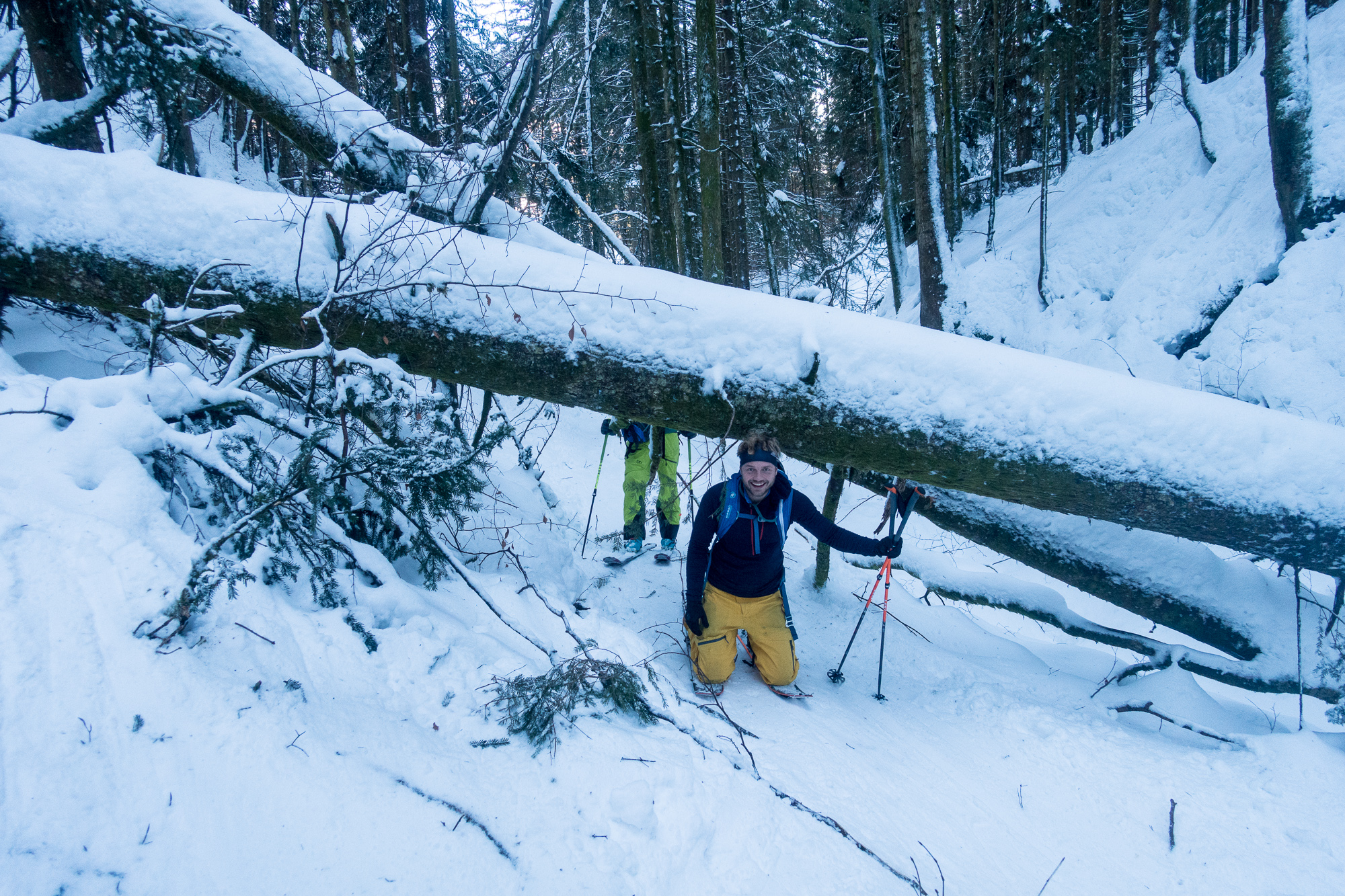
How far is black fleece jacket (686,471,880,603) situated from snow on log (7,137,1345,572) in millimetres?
464

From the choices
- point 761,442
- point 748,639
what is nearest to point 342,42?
point 761,442

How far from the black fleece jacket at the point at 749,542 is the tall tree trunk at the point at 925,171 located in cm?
587

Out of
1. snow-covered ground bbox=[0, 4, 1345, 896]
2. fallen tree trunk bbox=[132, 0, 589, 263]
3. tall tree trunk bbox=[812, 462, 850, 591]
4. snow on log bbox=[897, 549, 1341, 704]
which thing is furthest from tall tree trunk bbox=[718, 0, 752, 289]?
snow-covered ground bbox=[0, 4, 1345, 896]

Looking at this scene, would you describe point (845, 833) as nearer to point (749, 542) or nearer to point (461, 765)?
point (461, 765)

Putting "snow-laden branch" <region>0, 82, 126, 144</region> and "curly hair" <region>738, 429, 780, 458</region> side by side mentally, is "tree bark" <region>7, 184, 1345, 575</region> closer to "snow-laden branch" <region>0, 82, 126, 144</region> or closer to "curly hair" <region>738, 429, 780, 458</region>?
"curly hair" <region>738, 429, 780, 458</region>

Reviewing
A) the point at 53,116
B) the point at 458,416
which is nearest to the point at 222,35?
the point at 53,116

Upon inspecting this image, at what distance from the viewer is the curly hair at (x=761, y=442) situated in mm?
2926

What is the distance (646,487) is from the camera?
15.7ft

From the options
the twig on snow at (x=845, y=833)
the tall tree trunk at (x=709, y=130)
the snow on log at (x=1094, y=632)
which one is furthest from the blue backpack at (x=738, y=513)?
the tall tree trunk at (x=709, y=130)

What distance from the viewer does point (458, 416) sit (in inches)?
Result: 108

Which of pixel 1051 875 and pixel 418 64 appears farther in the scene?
pixel 418 64

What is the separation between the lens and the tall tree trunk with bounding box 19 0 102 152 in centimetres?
361

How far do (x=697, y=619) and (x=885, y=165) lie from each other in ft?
31.4

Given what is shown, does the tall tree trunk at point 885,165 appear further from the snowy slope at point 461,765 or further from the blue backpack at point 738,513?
the snowy slope at point 461,765
